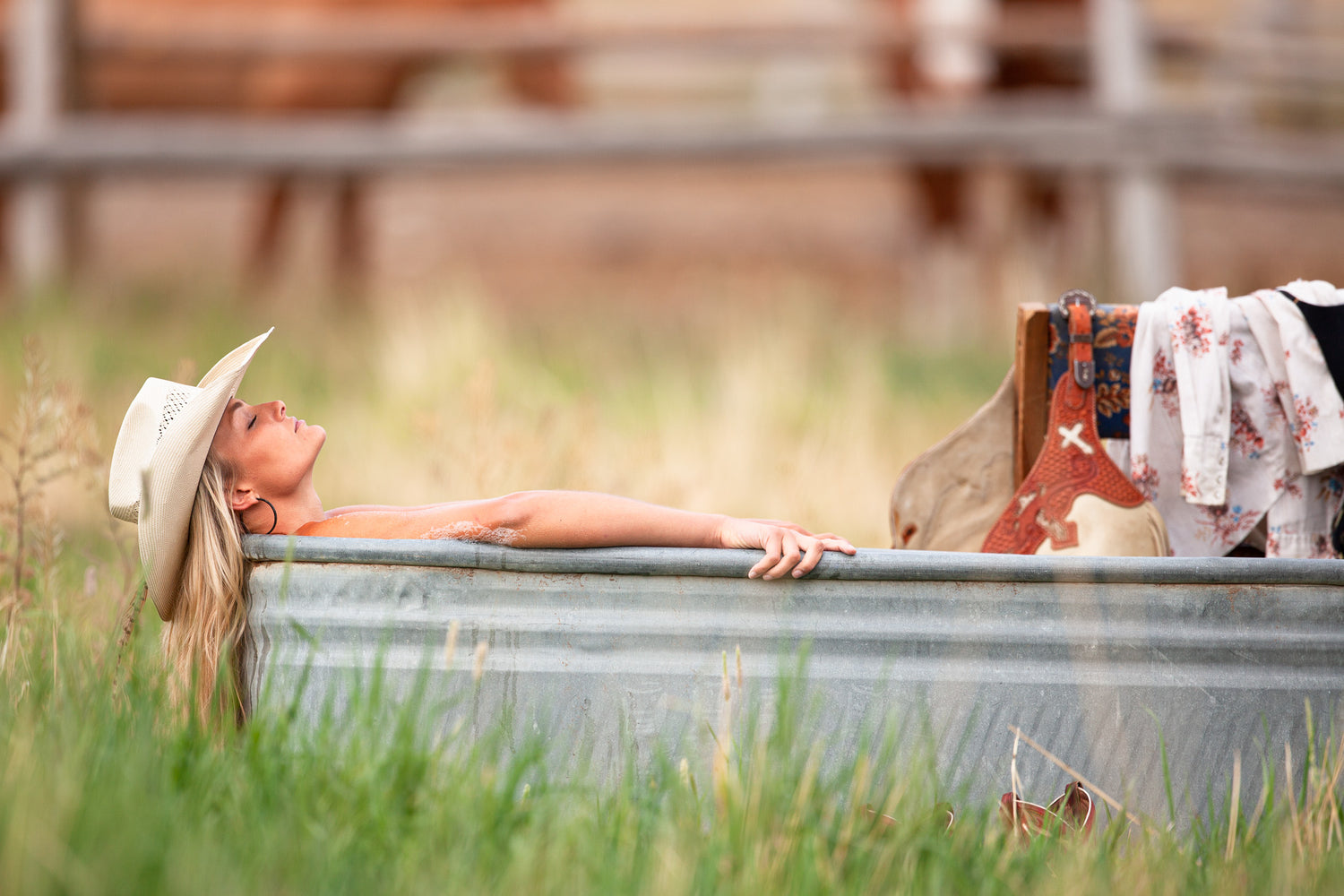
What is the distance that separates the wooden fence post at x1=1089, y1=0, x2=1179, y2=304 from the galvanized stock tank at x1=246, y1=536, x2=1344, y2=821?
11.9 feet

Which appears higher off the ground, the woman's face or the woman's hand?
the woman's face

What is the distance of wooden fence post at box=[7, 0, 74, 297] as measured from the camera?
5113 mm

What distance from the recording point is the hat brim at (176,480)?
1.60 metres

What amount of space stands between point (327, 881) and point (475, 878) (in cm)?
14

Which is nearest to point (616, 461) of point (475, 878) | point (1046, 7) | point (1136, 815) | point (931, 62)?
point (1136, 815)

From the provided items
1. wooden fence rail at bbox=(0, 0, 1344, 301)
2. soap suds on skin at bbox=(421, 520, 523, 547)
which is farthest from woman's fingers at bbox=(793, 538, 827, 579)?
wooden fence rail at bbox=(0, 0, 1344, 301)

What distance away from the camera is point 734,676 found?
5.26 ft

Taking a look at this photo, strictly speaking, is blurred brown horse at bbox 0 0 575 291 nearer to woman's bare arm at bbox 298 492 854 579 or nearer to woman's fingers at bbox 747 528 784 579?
woman's bare arm at bbox 298 492 854 579

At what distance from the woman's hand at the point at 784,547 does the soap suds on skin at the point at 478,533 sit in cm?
30

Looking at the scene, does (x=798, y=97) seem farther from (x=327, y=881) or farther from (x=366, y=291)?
(x=327, y=881)

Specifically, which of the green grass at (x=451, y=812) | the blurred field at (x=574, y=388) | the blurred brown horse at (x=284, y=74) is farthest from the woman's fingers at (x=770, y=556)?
the blurred brown horse at (x=284, y=74)

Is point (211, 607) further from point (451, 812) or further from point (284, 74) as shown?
point (284, 74)

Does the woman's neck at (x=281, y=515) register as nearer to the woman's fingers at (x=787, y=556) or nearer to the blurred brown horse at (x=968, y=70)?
the woman's fingers at (x=787, y=556)

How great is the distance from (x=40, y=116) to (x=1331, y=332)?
5072 mm
